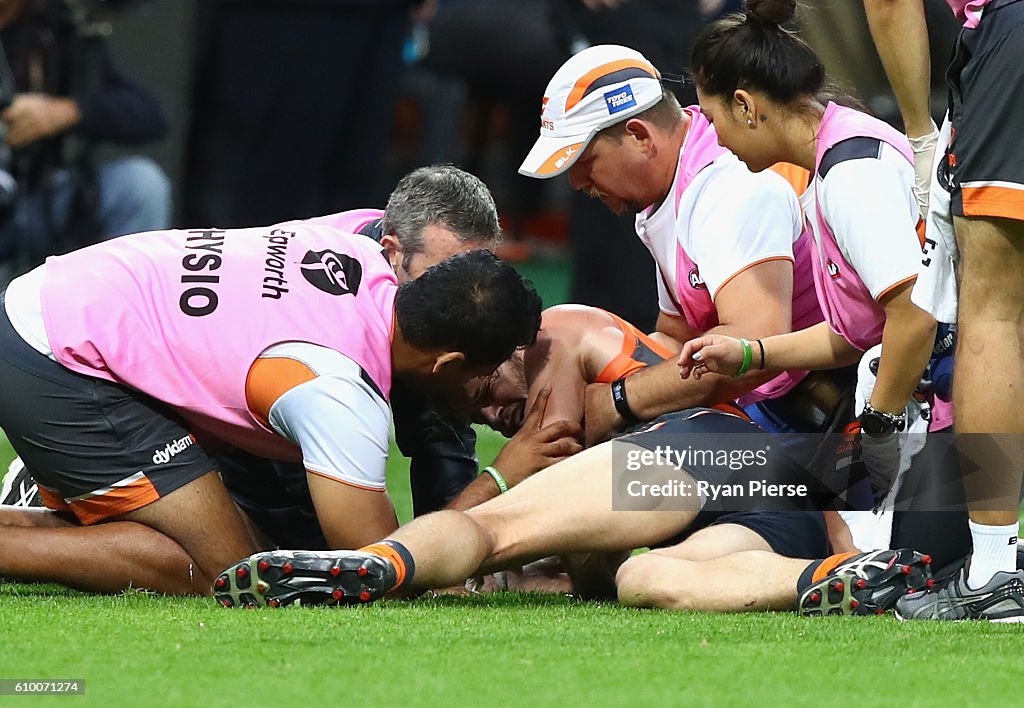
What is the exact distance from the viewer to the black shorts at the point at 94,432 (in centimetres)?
443

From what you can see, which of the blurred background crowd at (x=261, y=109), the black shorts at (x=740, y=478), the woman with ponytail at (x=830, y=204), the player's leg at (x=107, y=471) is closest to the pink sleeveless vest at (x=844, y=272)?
the woman with ponytail at (x=830, y=204)

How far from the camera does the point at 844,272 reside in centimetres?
442

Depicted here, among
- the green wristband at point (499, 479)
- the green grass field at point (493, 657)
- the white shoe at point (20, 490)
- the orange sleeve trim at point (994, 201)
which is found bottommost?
the white shoe at point (20, 490)

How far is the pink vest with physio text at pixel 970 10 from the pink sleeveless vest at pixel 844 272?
0.41m

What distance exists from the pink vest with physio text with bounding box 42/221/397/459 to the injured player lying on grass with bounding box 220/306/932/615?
1.44ft

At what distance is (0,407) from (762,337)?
1900mm

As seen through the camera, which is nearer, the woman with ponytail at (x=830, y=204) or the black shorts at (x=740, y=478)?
the woman with ponytail at (x=830, y=204)

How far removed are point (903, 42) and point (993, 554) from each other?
4.06ft

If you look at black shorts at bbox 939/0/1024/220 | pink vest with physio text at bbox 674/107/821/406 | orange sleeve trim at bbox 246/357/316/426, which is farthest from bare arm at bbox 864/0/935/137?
orange sleeve trim at bbox 246/357/316/426

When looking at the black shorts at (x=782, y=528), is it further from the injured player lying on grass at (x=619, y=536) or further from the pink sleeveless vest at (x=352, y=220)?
the pink sleeveless vest at (x=352, y=220)

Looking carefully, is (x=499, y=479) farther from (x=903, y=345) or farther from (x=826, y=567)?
(x=903, y=345)

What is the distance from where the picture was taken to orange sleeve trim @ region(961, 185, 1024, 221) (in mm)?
3850

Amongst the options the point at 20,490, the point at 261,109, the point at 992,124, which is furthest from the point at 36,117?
the point at 992,124

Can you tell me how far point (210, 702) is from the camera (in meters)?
3.09
